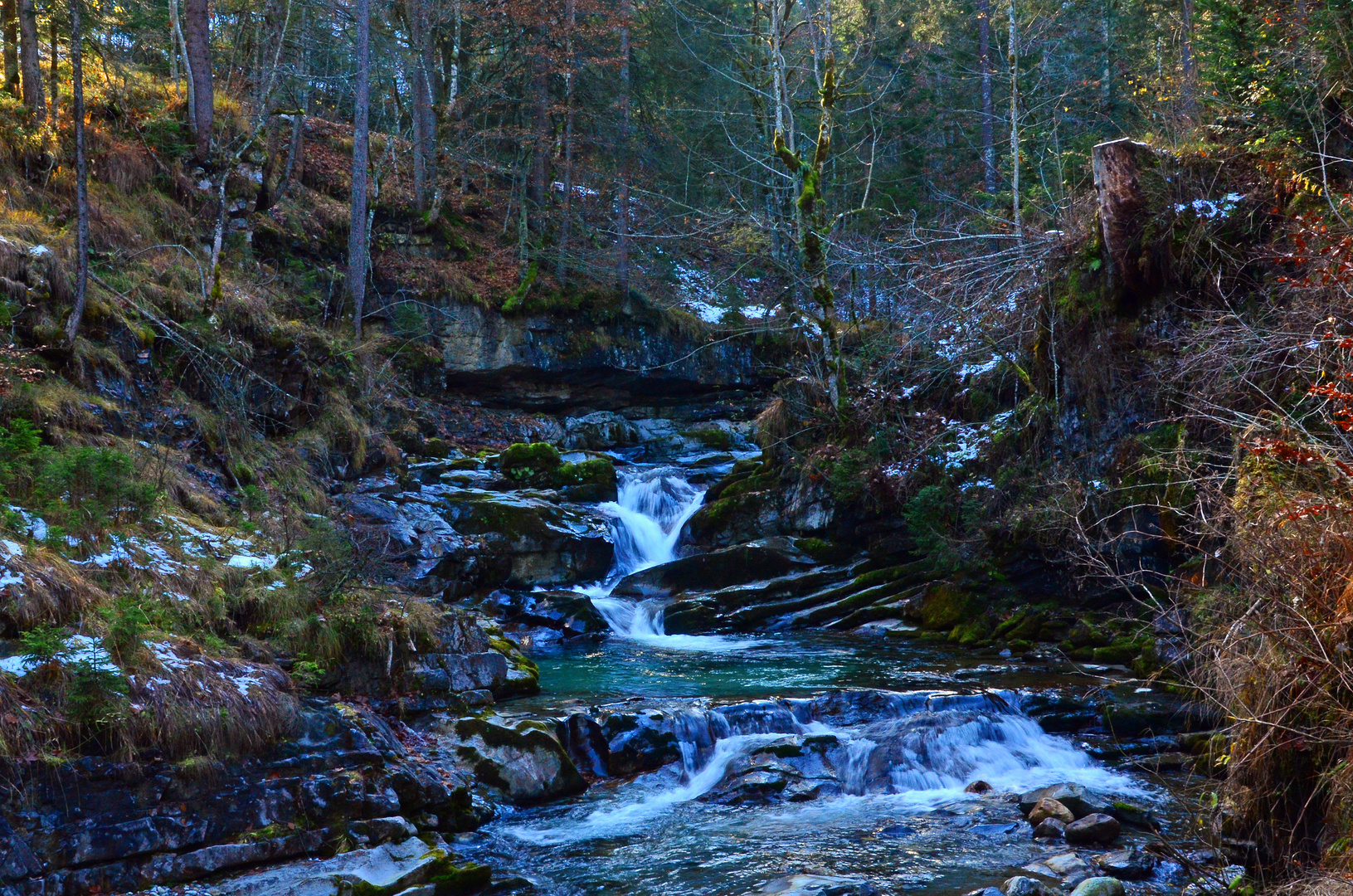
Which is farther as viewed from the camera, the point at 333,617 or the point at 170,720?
the point at 333,617

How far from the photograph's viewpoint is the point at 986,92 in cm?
2427

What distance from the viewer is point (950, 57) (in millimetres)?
25625

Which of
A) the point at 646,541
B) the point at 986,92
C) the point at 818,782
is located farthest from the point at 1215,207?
the point at 986,92

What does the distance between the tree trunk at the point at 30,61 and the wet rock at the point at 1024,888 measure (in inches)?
565

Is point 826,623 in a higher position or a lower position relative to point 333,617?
lower

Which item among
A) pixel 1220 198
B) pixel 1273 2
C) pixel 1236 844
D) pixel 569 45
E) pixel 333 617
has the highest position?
pixel 569 45

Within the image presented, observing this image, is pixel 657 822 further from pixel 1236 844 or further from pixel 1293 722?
pixel 1293 722

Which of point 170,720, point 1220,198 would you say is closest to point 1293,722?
point 170,720

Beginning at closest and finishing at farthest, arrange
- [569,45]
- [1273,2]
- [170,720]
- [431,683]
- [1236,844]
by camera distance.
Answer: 1. [1236,844]
2. [170,720]
3. [431,683]
4. [1273,2]
5. [569,45]

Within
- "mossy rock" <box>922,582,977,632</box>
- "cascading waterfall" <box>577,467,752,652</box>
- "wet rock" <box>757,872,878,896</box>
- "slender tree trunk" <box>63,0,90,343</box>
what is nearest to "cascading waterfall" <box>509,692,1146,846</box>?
"wet rock" <box>757,872,878,896</box>

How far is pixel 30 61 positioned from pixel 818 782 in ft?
44.5

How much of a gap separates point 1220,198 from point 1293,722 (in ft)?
24.8

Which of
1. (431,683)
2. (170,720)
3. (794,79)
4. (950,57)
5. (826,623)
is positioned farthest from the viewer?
(794,79)

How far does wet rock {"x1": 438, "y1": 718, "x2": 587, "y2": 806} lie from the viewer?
7.40 meters
